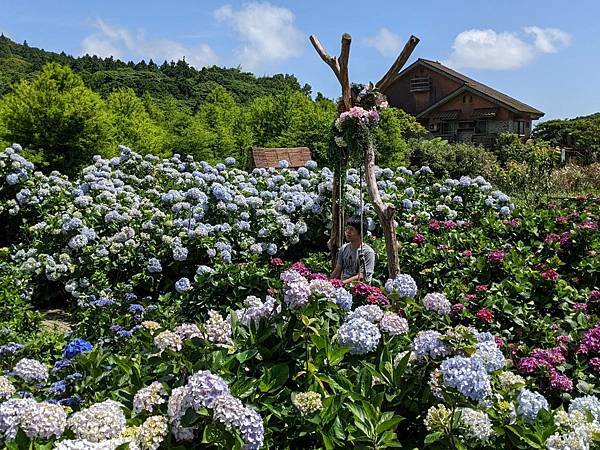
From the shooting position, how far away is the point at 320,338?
70.7 inches

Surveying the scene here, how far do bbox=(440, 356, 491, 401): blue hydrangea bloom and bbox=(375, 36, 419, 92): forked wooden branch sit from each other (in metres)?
4.10

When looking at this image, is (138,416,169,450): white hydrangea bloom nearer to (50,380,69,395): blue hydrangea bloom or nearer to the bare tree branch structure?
(50,380,69,395): blue hydrangea bloom

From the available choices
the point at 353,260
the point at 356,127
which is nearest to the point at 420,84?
the point at 356,127

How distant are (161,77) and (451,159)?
62.4ft

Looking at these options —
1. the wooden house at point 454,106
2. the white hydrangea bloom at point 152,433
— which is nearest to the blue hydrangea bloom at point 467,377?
the white hydrangea bloom at point 152,433

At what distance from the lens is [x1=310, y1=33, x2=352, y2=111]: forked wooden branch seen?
17.2 ft

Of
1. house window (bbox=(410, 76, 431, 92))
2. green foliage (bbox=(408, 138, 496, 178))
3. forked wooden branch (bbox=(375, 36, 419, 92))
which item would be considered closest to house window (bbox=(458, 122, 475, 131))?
house window (bbox=(410, 76, 431, 92))

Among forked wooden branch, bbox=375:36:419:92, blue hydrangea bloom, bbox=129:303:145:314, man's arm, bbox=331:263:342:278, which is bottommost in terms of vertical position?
blue hydrangea bloom, bbox=129:303:145:314

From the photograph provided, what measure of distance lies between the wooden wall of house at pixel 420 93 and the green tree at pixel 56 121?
23.0 meters

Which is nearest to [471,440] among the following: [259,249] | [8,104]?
[259,249]

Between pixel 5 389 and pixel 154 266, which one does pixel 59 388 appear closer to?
pixel 5 389

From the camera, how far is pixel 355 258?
4.79 metres

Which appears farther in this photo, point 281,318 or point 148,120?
point 148,120

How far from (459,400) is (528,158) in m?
24.0
